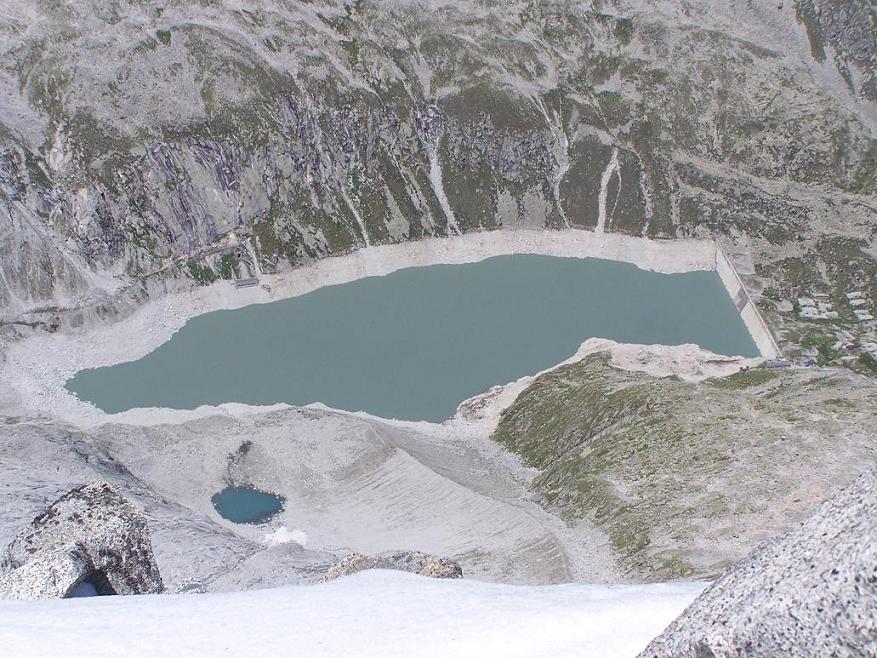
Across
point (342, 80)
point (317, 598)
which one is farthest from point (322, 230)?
point (317, 598)

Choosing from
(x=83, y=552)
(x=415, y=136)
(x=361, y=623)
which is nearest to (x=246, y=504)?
(x=83, y=552)

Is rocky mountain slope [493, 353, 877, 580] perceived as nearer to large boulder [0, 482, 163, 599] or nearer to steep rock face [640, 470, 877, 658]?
steep rock face [640, 470, 877, 658]

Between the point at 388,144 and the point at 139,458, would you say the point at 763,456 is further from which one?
the point at 388,144

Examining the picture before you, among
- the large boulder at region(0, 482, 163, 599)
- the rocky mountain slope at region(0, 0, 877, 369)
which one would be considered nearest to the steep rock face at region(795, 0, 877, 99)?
the rocky mountain slope at region(0, 0, 877, 369)

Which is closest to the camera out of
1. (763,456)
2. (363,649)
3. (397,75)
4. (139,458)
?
(363,649)

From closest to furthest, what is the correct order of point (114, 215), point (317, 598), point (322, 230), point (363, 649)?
point (363, 649) < point (317, 598) < point (114, 215) < point (322, 230)

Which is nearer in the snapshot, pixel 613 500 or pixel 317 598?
pixel 317 598

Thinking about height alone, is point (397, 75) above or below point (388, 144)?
above
